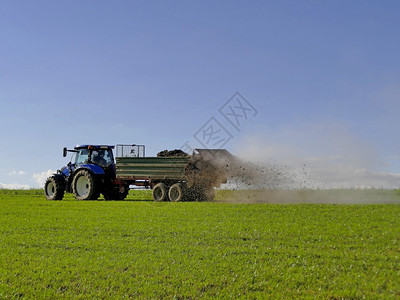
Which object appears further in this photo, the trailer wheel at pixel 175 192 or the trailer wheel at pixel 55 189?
the trailer wheel at pixel 55 189

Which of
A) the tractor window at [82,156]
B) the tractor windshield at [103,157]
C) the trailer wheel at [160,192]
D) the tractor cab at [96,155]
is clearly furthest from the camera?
the tractor window at [82,156]

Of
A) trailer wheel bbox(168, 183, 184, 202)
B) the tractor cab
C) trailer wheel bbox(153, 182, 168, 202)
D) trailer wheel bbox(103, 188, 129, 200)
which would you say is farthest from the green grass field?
trailer wheel bbox(103, 188, 129, 200)

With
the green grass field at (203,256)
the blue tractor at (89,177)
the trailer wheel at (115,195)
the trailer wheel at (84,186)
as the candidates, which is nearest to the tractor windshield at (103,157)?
the blue tractor at (89,177)

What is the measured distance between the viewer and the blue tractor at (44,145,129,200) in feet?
86.5

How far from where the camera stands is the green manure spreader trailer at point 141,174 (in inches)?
915

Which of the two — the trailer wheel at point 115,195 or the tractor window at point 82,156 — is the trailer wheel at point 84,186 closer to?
the tractor window at point 82,156

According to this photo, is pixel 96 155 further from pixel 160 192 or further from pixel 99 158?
pixel 160 192

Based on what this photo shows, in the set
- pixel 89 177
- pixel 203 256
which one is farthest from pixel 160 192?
pixel 203 256

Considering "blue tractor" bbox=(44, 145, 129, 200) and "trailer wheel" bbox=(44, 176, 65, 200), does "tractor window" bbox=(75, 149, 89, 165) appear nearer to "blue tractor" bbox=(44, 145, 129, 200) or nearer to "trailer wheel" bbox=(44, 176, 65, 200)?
"blue tractor" bbox=(44, 145, 129, 200)

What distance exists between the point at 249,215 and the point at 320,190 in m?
9.85

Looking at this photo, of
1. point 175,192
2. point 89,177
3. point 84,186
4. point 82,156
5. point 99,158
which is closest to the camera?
point 175,192

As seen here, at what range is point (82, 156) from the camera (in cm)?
2759

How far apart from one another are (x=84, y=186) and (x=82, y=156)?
2.05m

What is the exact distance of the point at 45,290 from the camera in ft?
24.0
